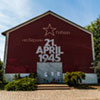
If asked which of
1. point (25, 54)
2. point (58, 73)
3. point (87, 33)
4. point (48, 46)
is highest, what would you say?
point (87, 33)

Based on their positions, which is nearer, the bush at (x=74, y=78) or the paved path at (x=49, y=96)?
the paved path at (x=49, y=96)

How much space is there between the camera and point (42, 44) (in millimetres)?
13328

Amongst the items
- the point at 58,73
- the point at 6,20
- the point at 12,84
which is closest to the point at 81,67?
the point at 58,73

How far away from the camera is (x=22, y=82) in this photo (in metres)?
9.12

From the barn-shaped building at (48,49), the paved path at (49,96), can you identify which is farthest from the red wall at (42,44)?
the paved path at (49,96)

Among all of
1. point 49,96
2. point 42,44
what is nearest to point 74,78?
point 49,96

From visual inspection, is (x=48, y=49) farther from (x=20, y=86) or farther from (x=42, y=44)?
(x=20, y=86)

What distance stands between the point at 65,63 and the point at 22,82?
19.2 ft

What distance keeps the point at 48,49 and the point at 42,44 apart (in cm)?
103

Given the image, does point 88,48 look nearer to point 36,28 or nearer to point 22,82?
point 36,28

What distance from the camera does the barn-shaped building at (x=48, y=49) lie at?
494 inches

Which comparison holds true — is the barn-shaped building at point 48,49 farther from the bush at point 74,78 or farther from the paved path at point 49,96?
the paved path at point 49,96

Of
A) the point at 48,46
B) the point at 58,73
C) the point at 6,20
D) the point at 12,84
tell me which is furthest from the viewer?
the point at 48,46

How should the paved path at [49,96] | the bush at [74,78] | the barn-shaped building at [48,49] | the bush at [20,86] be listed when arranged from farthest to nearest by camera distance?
the barn-shaped building at [48,49] < the bush at [74,78] < the bush at [20,86] < the paved path at [49,96]
